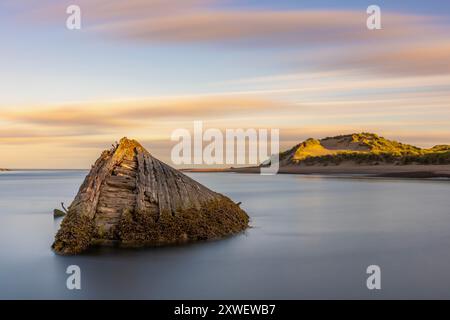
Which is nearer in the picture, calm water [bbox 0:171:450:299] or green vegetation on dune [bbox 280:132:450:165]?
calm water [bbox 0:171:450:299]

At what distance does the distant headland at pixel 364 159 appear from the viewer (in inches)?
2961

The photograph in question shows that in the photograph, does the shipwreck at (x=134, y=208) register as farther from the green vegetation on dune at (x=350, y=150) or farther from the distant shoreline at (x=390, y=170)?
the green vegetation on dune at (x=350, y=150)

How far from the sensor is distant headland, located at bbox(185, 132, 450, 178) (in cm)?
7521

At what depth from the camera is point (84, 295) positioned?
11016mm

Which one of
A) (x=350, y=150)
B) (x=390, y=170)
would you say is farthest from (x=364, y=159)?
(x=350, y=150)

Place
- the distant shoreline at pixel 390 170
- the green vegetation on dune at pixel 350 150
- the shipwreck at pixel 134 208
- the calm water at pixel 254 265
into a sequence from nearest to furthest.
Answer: the calm water at pixel 254 265, the shipwreck at pixel 134 208, the distant shoreline at pixel 390 170, the green vegetation on dune at pixel 350 150

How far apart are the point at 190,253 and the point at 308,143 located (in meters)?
121

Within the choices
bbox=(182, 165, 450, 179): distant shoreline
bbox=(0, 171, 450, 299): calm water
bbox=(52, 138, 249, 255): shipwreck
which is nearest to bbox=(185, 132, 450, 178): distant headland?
bbox=(182, 165, 450, 179): distant shoreline

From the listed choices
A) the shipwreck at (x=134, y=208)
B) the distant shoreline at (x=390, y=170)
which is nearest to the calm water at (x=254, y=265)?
the shipwreck at (x=134, y=208)

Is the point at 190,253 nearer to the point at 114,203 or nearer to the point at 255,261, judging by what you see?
the point at 255,261

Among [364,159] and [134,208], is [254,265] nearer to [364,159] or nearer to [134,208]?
[134,208]

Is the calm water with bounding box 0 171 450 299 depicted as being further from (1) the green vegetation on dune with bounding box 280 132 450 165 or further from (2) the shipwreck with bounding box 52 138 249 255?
(1) the green vegetation on dune with bounding box 280 132 450 165
